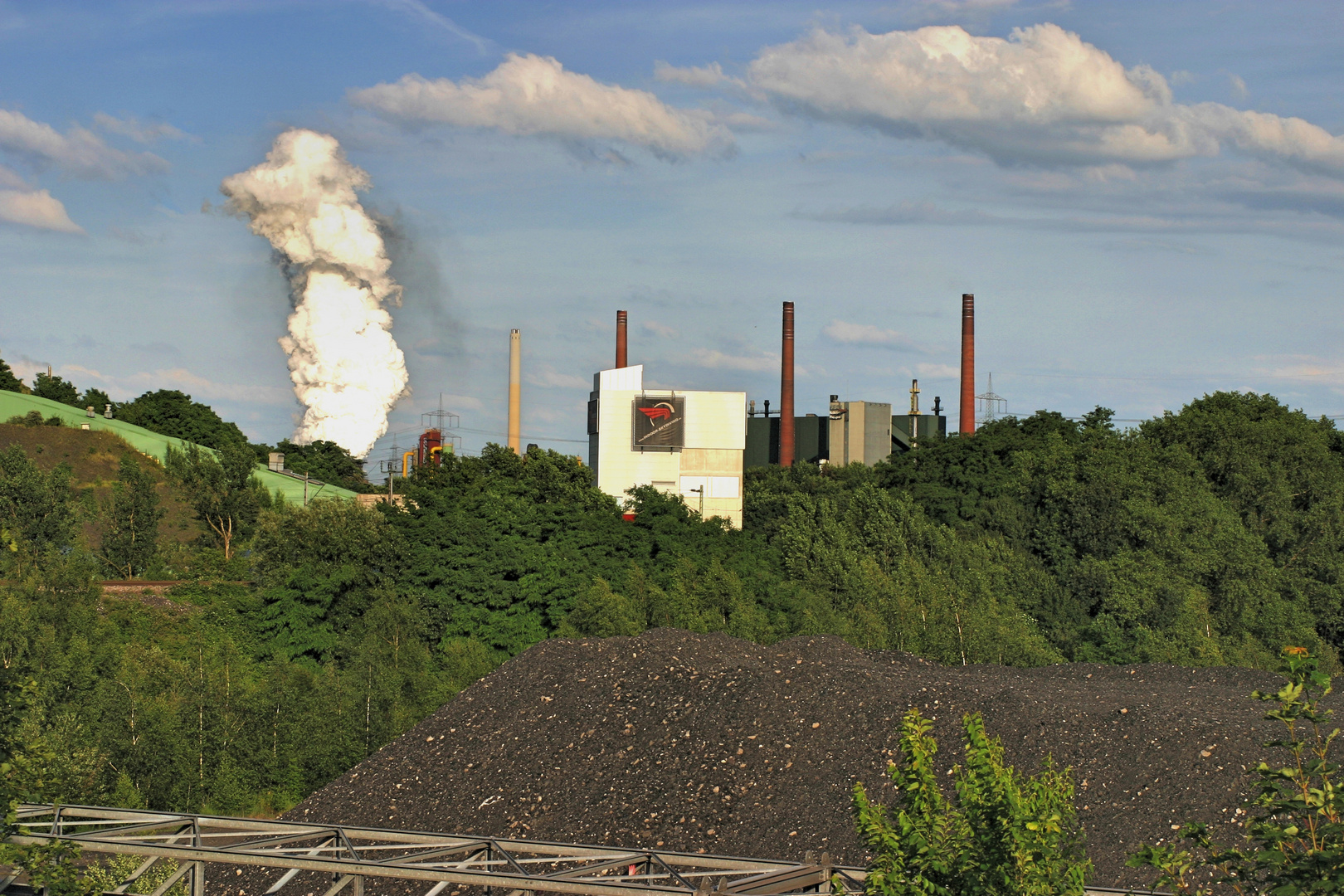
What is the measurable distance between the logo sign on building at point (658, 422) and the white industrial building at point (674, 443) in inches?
1.7

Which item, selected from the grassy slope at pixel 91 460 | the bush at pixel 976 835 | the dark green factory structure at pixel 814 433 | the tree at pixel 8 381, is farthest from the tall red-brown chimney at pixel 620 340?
the bush at pixel 976 835

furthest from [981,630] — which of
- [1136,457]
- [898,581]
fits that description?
[1136,457]

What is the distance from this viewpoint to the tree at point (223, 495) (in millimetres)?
59031

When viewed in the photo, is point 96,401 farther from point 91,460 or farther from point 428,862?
point 428,862

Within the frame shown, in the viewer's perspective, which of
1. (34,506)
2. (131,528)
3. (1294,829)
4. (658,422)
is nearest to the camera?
(1294,829)

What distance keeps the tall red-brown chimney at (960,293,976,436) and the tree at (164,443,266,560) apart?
39247 mm

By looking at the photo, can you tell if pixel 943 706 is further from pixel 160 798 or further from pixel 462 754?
pixel 160 798

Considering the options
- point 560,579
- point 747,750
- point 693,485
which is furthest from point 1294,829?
point 693,485

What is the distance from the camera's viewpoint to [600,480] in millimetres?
63156

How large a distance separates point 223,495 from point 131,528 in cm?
481

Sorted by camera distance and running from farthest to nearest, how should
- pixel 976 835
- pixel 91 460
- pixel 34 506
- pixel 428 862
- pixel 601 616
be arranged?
pixel 91 460, pixel 34 506, pixel 601 616, pixel 428 862, pixel 976 835

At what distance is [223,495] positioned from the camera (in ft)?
194

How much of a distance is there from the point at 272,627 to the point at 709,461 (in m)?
26.5

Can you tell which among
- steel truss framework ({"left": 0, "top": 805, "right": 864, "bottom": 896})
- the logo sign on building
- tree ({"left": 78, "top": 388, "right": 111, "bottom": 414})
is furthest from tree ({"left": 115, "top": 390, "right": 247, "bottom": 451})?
steel truss framework ({"left": 0, "top": 805, "right": 864, "bottom": 896})
